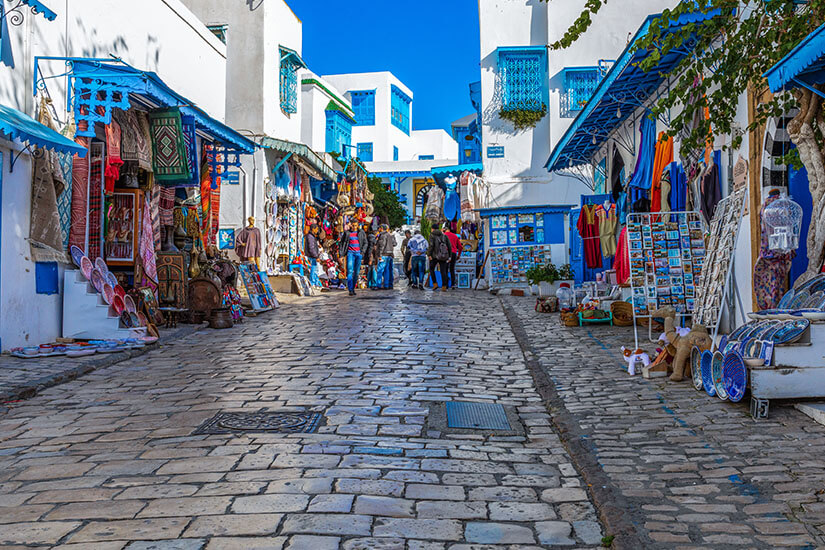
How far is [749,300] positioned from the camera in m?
8.41

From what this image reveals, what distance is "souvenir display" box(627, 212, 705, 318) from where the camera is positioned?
365 inches

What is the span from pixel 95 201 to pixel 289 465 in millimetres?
8076

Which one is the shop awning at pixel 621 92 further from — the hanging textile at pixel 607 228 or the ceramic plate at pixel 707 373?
the ceramic plate at pixel 707 373

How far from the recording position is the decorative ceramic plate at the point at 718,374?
20.1 ft

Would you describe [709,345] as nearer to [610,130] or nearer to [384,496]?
[384,496]

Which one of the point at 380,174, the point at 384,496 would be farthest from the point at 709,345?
the point at 380,174

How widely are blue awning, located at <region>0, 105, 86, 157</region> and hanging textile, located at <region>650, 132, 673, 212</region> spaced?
8.23 meters

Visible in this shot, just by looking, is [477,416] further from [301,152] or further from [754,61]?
[301,152]

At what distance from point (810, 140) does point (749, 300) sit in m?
2.24

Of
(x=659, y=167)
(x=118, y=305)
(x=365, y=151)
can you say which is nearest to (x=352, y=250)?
(x=118, y=305)

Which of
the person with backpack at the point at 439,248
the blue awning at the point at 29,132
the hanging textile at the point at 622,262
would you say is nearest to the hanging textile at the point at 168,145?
the blue awning at the point at 29,132

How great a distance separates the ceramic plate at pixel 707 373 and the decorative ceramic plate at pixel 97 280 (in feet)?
26.0

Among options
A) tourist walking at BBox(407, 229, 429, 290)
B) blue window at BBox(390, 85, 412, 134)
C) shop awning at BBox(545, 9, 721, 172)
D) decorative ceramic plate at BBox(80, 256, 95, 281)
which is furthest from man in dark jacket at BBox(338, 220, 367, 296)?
blue window at BBox(390, 85, 412, 134)

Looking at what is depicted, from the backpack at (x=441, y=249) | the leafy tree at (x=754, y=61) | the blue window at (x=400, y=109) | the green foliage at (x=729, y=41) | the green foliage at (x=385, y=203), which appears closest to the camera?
the green foliage at (x=729, y=41)
